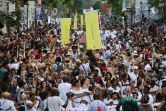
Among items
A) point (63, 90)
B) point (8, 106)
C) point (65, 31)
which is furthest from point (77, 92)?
point (65, 31)

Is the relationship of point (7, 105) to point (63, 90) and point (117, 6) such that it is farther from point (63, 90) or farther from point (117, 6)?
point (117, 6)

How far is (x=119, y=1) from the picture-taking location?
120 m

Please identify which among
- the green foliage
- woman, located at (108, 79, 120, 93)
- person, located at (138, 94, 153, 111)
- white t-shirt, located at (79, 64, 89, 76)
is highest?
person, located at (138, 94, 153, 111)

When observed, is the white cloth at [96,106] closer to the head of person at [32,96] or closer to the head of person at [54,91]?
the head of person at [54,91]

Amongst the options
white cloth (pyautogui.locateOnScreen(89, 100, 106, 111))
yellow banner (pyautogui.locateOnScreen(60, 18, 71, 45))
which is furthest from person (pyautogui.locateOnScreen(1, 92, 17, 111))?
yellow banner (pyautogui.locateOnScreen(60, 18, 71, 45))

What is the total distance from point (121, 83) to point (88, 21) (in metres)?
3.75

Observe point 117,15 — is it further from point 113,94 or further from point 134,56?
point 113,94

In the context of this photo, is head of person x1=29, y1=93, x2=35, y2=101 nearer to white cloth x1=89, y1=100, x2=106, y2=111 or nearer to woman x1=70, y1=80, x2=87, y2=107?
woman x1=70, y1=80, x2=87, y2=107

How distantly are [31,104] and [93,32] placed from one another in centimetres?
675

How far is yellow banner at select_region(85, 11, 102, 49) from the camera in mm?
21219

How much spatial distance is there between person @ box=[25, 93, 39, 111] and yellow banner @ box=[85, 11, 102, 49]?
639cm

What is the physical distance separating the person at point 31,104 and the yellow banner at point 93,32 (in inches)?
252

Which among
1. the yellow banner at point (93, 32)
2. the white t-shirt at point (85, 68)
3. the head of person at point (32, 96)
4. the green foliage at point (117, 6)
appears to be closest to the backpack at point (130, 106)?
the head of person at point (32, 96)

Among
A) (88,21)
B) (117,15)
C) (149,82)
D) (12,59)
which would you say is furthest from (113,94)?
(117,15)
